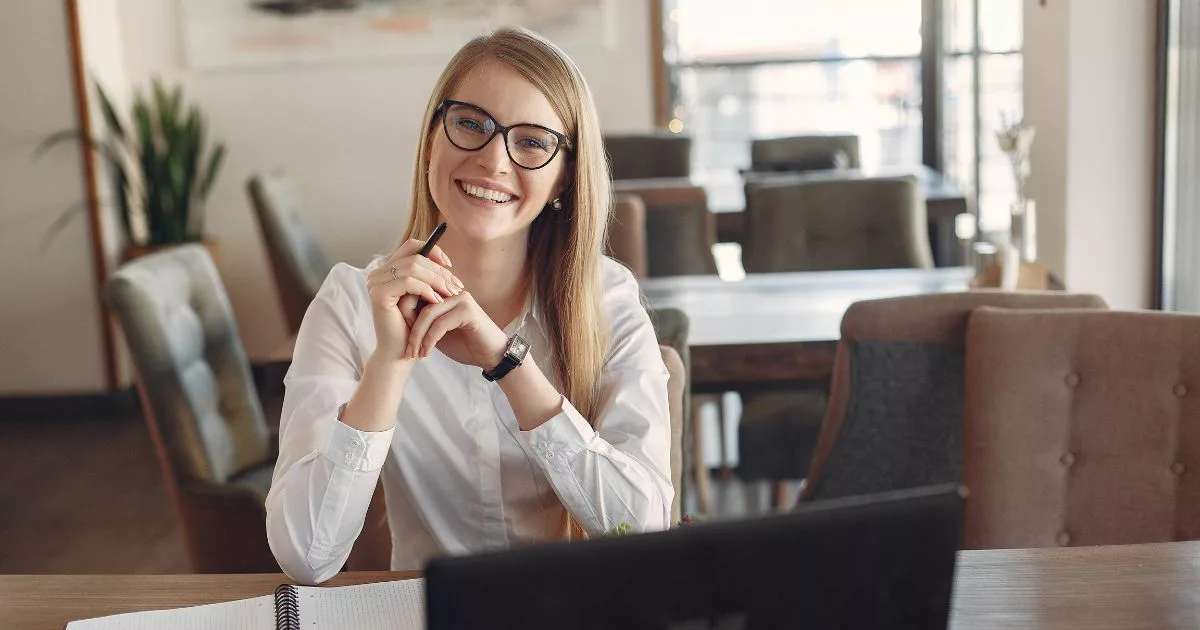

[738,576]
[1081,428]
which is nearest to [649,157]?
[1081,428]

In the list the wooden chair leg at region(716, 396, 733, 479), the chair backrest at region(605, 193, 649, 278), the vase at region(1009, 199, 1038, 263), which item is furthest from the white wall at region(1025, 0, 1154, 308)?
the chair backrest at region(605, 193, 649, 278)

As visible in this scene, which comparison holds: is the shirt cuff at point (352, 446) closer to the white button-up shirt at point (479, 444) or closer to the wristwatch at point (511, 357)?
the white button-up shirt at point (479, 444)

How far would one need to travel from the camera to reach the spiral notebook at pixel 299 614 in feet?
3.88

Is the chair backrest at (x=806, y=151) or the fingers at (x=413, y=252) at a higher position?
the fingers at (x=413, y=252)

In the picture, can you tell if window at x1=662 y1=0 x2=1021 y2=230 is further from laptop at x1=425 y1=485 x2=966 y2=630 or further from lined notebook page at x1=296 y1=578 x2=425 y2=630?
laptop at x1=425 y1=485 x2=966 y2=630

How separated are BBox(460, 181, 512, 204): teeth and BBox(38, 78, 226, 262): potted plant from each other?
3869mm

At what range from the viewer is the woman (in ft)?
4.77

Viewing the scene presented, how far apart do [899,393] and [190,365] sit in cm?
131

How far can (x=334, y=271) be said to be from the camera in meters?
1.67

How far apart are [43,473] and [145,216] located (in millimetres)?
1248

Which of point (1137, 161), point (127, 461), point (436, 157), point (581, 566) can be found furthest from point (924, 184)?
point (581, 566)

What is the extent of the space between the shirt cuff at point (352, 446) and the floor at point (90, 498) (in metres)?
2.09

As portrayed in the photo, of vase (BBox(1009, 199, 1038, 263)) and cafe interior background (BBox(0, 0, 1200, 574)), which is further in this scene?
cafe interior background (BBox(0, 0, 1200, 574))

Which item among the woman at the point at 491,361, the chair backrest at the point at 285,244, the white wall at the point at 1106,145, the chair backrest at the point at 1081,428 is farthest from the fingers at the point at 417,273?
the chair backrest at the point at 285,244
